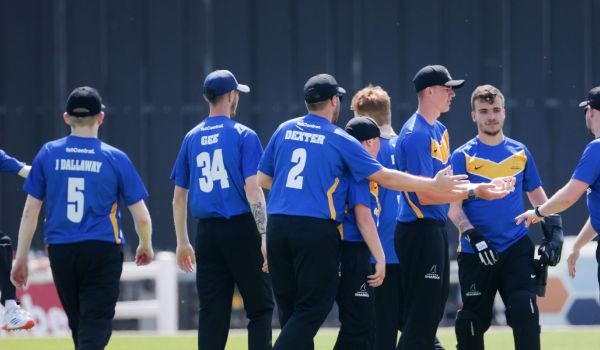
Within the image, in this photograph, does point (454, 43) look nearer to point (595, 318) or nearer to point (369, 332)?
point (595, 318)

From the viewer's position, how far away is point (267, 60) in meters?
24.6

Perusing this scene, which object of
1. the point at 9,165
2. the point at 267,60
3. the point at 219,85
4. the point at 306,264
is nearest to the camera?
the point at 306,264

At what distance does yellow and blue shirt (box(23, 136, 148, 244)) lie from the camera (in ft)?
26.8

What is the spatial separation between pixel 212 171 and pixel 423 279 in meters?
1.72

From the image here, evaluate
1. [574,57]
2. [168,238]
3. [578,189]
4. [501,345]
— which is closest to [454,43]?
[574,57]

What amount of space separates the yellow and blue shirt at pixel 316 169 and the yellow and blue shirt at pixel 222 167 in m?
0.63

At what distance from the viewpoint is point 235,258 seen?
8.49 meters

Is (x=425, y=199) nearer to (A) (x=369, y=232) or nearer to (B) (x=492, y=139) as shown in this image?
(A) (x=369, y=232)

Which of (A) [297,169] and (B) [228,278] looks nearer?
(A) [297,169]

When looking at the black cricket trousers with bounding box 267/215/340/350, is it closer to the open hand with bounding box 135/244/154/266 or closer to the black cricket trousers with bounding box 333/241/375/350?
the black cricket trousers with bounding box 333/241/375/350

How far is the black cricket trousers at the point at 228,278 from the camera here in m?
8.51

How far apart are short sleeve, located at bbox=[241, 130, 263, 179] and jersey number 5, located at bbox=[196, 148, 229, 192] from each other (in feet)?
0.50

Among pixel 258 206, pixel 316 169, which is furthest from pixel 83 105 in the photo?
pixel 316 169

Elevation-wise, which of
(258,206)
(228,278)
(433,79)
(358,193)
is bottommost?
(228,278)
